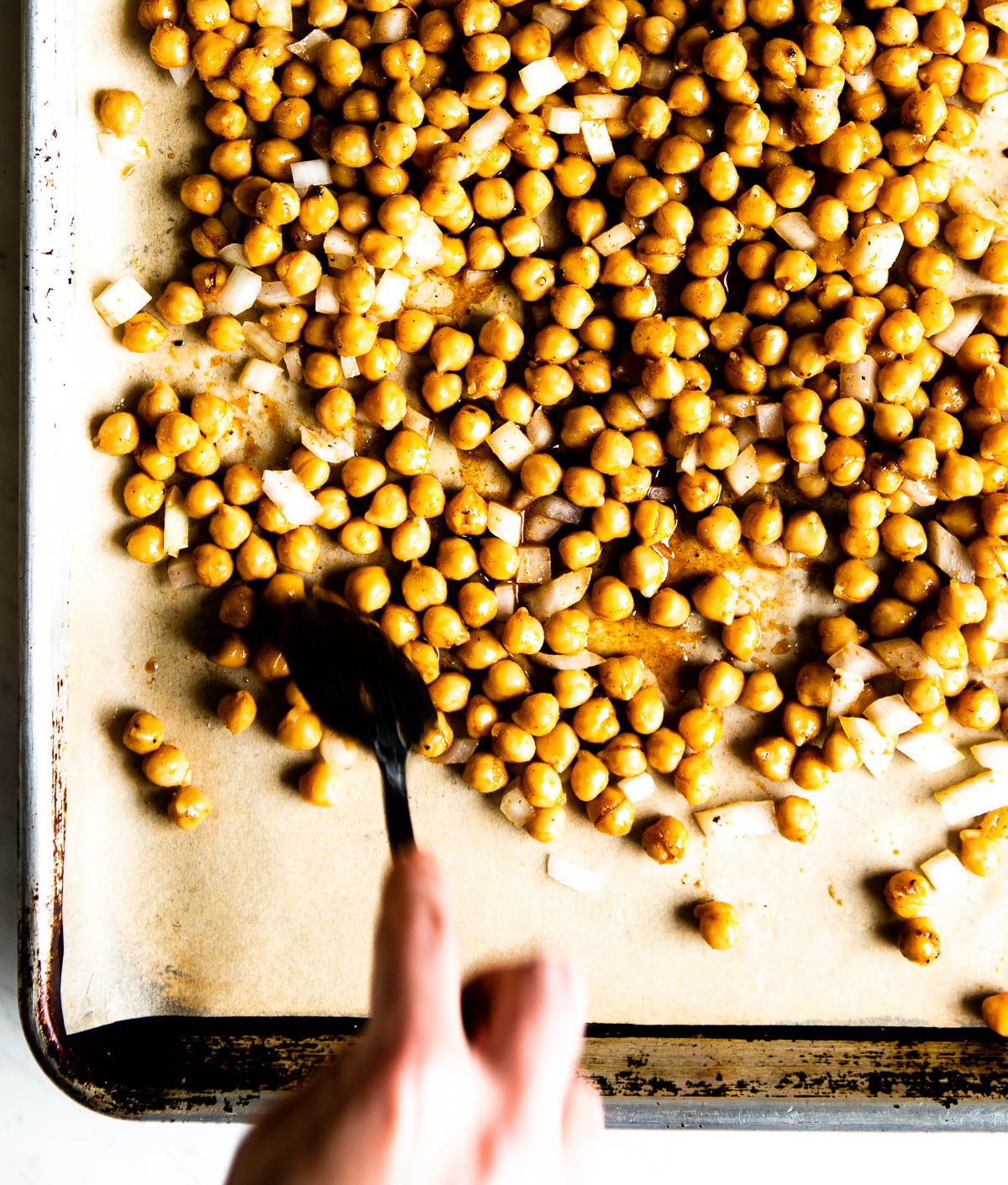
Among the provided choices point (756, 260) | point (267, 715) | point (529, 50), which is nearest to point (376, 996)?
point (267, 715)

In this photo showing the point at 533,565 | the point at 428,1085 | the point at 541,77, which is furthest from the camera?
the point at 533,565

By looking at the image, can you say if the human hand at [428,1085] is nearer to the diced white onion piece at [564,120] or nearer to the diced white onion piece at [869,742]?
the diced white onion piece at [869,742]

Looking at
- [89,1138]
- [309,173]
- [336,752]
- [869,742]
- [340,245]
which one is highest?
[309,173]

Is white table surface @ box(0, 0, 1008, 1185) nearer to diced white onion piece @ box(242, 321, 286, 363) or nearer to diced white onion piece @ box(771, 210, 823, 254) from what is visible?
diced white onion piece @ box(242, 321, 286, 363)

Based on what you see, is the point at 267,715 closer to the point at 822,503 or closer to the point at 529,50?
the point at 822,503

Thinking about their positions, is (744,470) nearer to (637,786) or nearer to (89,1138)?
(637,786)

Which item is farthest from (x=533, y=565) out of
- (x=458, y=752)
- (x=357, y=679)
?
(x=357, y=679)
